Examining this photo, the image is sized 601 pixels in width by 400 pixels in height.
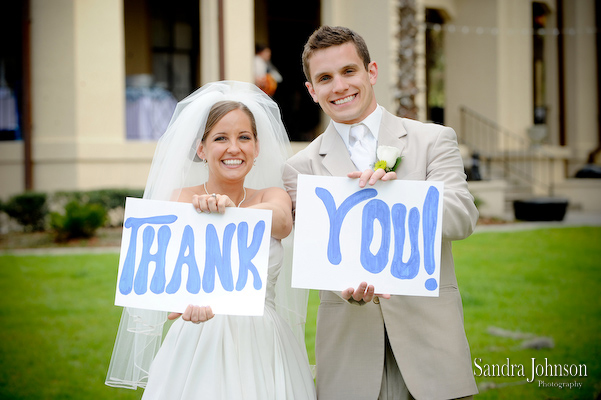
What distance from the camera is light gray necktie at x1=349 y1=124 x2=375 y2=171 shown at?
2.64m

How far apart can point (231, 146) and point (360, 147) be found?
545 millimetres

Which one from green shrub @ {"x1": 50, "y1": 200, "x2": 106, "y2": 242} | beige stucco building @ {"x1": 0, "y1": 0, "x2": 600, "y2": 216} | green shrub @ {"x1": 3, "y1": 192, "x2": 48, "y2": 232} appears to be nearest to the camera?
green shrub @ {"x1": 50, "y1": 200, "x2": 106, "y2": 242}

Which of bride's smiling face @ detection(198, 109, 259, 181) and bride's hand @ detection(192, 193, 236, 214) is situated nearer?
bride's hand @ detection(192, 193, 236, 214)

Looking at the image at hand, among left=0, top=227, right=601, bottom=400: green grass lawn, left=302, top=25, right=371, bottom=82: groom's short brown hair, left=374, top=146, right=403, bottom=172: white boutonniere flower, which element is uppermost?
left=302, top=25, right=371, bottom=82: groom's short brown hair

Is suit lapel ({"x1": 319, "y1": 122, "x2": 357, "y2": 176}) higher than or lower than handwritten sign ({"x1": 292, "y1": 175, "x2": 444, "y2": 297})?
higher

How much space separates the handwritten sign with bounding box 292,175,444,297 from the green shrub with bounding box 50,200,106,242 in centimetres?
759

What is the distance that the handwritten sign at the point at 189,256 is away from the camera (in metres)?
2.44

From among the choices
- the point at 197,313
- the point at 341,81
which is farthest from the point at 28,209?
the point at 341,81

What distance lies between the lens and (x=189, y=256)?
8.14 ft

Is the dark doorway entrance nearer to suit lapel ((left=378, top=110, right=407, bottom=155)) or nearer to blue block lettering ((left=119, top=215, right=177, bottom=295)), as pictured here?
suit lapel ((left=378, top=110, right=407, bottom=155))

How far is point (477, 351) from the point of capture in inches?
204

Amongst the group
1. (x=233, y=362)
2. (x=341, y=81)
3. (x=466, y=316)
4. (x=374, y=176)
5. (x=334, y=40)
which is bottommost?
(x=466, y=316)

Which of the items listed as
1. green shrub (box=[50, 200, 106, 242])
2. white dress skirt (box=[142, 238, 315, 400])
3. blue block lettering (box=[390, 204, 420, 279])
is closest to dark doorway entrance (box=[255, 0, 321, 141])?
green shrub (box=[50, 200, 106, 242])

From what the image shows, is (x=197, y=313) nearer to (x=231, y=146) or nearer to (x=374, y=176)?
(x=231, y=146)
